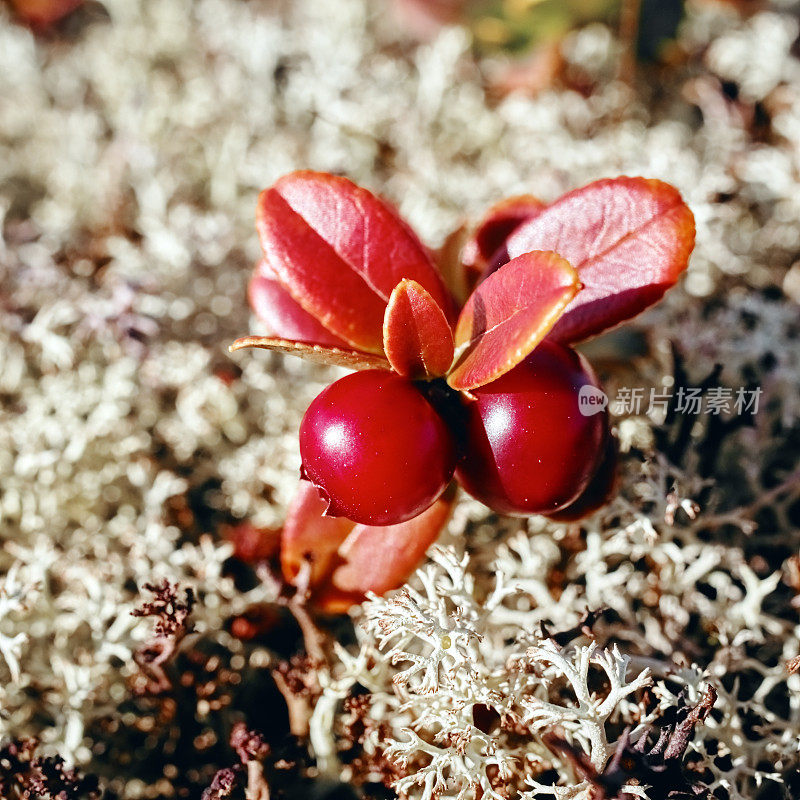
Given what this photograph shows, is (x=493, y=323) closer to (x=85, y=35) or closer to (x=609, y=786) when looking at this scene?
(x=609, y=786)

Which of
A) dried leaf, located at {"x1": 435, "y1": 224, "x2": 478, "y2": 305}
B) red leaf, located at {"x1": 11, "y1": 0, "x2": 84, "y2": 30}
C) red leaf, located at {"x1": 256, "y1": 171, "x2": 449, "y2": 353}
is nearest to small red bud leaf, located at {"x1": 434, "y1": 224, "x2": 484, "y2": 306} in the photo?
dried leaf, located at {"x1": 435, "y1": 224, "x2": 478, "y2": 305}

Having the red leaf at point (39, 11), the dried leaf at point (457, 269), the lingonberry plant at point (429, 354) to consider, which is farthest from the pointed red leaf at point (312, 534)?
the red leaf at point (39, 11)

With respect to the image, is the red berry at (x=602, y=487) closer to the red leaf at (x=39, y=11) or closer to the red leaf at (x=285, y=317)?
the red leaf at (x=285, y=317)

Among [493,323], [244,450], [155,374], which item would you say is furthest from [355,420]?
[155,374]

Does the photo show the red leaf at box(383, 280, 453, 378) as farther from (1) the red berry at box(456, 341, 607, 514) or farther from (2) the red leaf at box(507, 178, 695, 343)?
(2) the red leaf at box(507, 178, 695, 343)

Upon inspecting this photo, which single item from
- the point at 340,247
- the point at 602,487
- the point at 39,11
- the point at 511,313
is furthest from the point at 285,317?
the point at 39,11
